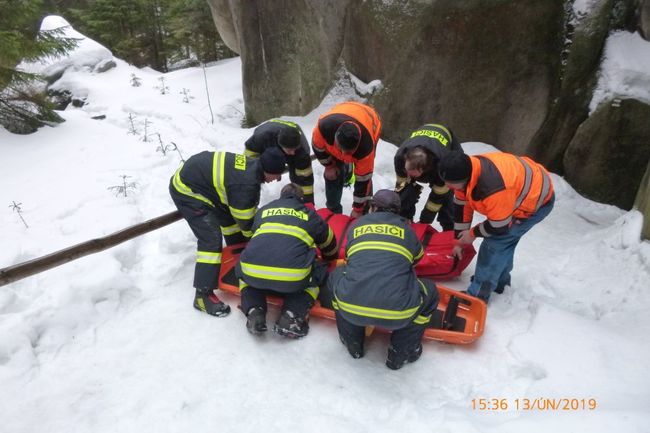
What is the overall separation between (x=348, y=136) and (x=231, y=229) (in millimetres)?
1357

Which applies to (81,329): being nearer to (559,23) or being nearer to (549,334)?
(549,334)

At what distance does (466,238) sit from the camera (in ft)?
10.3

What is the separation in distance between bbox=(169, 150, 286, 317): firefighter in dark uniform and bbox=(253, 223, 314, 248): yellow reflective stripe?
33cm

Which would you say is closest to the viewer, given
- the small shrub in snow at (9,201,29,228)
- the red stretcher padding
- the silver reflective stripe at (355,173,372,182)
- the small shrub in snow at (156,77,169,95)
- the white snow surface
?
the red stretcher padding

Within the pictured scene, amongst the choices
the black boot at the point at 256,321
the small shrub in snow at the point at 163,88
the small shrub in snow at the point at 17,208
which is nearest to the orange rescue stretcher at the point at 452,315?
the black boot at the point at 256,321

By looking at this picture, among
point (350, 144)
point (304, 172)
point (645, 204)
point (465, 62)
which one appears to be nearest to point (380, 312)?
point (350, 144)

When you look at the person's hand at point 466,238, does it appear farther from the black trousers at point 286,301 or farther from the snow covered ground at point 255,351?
the black trousers at point 286,301

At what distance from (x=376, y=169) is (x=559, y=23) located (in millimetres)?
2834

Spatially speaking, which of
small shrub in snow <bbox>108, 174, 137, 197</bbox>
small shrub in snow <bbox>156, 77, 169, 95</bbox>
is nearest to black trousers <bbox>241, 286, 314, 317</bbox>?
→ small shrub in snow <bbox>108, 174, 137, 197</bbox>

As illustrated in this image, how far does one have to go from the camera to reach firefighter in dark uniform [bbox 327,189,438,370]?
2.46 m

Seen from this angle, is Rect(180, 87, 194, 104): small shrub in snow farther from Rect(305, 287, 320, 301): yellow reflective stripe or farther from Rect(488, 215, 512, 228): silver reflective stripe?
Rect(488, 215, 512, 228): silver reflective stripe

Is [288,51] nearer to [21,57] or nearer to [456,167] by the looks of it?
[21,57]

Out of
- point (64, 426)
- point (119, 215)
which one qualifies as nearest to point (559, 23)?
point (119, 215)

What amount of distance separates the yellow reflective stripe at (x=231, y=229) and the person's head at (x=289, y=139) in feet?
2.81
